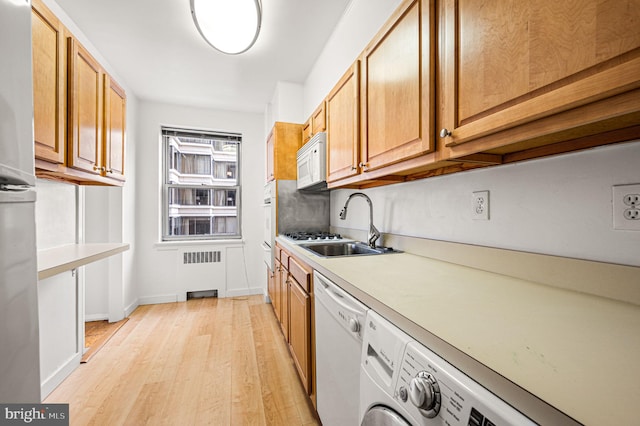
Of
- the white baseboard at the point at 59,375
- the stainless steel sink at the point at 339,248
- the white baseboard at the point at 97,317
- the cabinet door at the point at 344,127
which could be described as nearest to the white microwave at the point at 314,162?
the cabinet door at the point at 344,127

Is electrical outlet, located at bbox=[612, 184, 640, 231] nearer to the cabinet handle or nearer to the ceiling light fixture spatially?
the cabinet handle

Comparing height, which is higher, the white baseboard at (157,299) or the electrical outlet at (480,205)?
the electrical outlet at (480,205)

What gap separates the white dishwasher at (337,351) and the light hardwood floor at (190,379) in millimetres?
441

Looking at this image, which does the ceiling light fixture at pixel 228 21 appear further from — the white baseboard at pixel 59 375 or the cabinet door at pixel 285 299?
the white baseboard at pixel 59 375

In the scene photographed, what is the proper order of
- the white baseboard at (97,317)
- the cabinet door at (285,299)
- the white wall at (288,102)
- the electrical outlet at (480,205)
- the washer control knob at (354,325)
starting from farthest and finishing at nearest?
the white wall at (288,102) → the white baseboard at (97,317) → the cabinet door at (285,299) → the electrical outlet at (480,205) → the washer control knob at (354,325)

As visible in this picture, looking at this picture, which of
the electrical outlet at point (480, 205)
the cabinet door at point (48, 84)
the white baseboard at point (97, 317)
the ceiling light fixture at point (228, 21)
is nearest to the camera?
the electrical outlet at point (480, 205)

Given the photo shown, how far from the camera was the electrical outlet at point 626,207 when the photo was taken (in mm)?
683

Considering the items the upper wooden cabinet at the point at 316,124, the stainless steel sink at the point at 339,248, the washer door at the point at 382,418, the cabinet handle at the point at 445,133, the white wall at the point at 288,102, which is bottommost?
the washer door at the point at 382,418

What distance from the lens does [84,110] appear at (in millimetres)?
1652

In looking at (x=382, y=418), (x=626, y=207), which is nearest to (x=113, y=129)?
(x=382, y=418)

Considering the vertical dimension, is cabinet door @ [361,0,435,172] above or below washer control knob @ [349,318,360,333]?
above

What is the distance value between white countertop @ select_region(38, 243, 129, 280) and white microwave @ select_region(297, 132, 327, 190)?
1578mm

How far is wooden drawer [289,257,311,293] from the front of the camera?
149 cm

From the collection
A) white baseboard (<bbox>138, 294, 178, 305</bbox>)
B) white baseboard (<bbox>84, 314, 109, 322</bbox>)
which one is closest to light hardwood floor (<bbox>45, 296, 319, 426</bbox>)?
white baseboard (<bbox>84, 314, 109, 322</bbox>)
